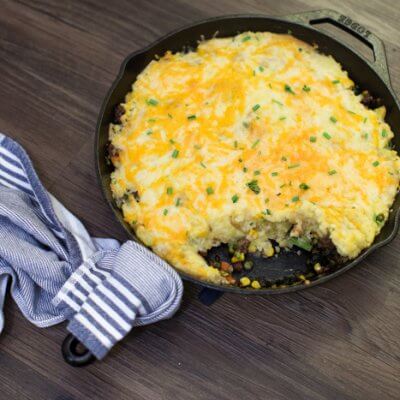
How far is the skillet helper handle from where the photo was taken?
192 cm

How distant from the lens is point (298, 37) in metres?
2.26

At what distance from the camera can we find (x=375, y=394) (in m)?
2.05

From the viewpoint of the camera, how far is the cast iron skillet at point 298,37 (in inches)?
80.8

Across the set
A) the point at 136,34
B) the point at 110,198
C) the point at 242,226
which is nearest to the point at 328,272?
the point at 242,226

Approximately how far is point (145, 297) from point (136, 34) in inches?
51.1

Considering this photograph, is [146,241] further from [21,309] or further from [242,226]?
[21,309]

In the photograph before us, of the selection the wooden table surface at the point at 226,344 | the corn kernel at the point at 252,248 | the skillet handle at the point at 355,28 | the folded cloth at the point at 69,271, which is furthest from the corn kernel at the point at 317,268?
the skillet handle at the point at 355,28

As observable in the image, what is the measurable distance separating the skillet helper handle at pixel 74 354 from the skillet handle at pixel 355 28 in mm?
1535

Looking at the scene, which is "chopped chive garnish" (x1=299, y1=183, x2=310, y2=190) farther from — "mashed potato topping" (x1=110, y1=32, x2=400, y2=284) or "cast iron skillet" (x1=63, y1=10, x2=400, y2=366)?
"cast iron skillet" (x1=63, y1=10, x2=400, y2=366)

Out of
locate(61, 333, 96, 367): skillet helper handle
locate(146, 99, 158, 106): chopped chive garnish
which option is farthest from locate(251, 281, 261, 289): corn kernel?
locate(146, 99, 158, 106): chopped chive garnish

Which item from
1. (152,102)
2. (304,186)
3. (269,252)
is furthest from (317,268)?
(152,102)

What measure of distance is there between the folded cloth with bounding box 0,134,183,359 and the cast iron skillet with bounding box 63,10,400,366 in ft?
0.43

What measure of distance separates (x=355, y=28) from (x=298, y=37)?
0.24 meters

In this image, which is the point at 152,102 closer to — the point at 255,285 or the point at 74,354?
the point at 255,285
